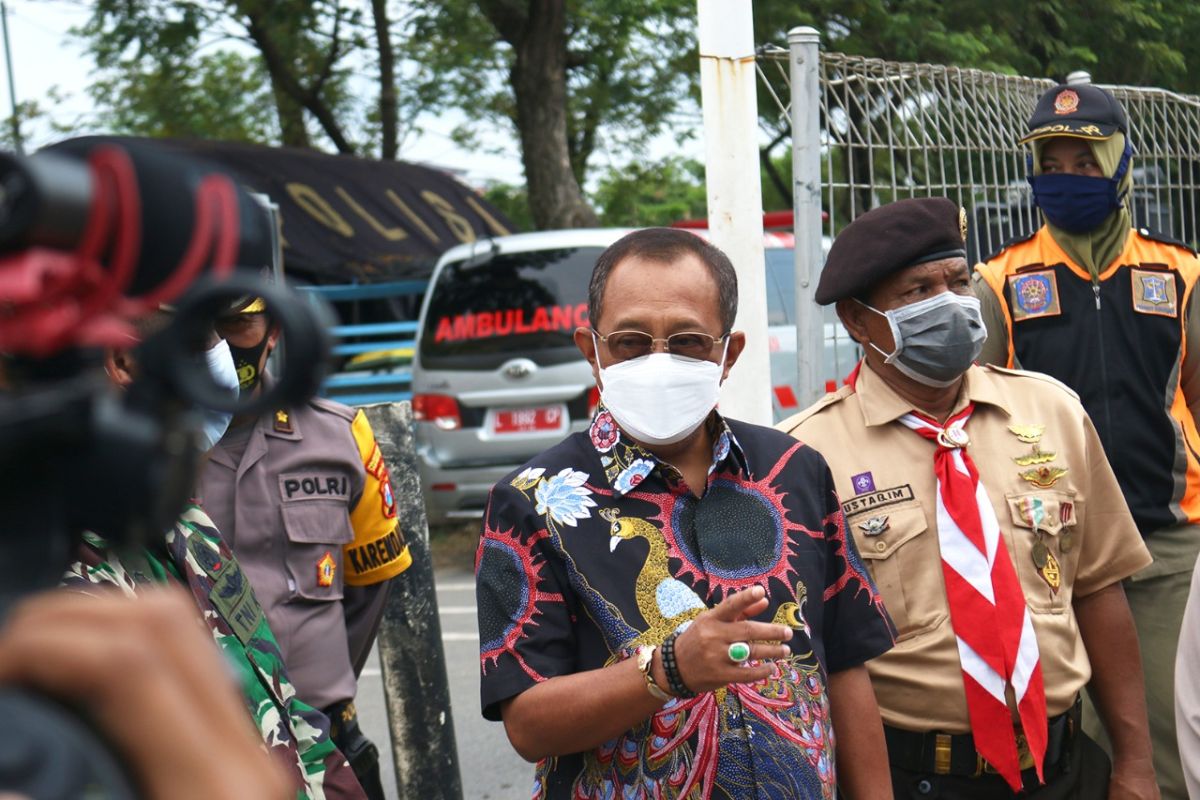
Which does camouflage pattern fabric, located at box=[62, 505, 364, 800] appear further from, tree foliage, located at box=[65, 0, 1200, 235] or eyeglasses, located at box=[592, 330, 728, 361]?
tree foliage, located at box=[65, 0, 1200, 235]

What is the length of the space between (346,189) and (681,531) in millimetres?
13238

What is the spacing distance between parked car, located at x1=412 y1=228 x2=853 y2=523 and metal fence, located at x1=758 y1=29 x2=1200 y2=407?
4.15m

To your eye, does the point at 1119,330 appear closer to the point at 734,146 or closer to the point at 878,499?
the point at 734,146

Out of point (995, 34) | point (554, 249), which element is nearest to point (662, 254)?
point (554, 249)

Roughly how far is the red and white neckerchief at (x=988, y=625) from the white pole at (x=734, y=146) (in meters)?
1.13

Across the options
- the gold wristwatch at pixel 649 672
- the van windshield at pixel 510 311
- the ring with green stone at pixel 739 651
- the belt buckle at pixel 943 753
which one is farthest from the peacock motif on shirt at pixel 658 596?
the van windshield at pixel 510 311

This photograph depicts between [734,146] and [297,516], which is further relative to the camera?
[734,146]

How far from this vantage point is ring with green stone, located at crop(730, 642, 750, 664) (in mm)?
2066

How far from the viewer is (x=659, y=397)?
252 cm

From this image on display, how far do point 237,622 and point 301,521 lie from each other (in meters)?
1.03

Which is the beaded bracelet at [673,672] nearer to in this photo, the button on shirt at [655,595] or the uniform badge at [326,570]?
the button on shirt at [655,595]

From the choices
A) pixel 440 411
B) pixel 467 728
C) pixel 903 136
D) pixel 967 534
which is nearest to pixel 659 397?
pixel 967 534

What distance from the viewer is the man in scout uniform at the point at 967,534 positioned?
2965 millimetres

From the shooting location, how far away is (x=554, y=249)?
10078 millimetres
